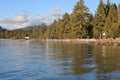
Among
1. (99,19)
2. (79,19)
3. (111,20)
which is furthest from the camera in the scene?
(79,19)

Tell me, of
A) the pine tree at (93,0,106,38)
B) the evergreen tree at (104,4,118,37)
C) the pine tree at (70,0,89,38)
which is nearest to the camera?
the evergreen tree at (104,4,118,37)

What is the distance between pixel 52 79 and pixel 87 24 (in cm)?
12219

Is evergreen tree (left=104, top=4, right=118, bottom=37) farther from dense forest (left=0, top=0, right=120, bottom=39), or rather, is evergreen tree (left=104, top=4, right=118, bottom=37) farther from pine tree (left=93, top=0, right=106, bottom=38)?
pine tree (left=93, top=0, right=106, bottom=38)

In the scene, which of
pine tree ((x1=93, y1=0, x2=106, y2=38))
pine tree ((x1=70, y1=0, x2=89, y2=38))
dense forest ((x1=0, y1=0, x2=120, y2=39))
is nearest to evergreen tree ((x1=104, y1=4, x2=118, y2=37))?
dense forest ((x1=0, y1=0, x2=120, y2=39))

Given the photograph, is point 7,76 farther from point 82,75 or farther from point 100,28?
point 100,28

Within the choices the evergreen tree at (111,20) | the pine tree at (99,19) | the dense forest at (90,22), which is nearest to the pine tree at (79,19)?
the dense forest at (90,22)

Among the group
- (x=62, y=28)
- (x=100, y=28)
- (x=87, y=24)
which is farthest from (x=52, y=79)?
(x=62, y=28)

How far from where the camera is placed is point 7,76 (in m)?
24.7

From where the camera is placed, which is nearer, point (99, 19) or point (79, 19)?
point (99, 19)

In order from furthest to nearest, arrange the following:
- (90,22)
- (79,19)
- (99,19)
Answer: (79,19) < (90,22) < (99,19)

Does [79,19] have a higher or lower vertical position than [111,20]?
higher

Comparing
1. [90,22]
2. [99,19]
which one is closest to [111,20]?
[99,19]

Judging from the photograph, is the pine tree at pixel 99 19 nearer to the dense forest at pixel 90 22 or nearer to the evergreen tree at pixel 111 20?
the dense forest at pixel 90 22

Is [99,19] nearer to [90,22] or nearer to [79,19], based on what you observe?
[90,22]
